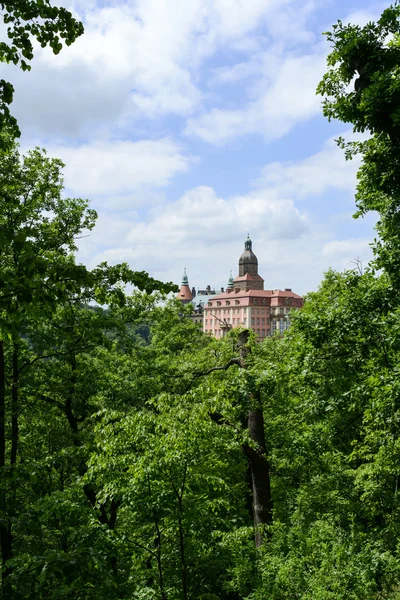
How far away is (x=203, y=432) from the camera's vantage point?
10023 mm

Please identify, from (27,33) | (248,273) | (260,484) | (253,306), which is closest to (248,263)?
(248,273)

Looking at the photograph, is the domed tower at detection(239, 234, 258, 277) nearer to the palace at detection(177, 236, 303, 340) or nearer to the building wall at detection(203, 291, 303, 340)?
the palace at detection(177, 236, 303, 340)

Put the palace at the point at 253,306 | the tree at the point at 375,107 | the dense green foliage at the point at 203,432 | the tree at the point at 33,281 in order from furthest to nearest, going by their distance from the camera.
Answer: the palace at the point at 253,306 → the tree at the point at 375,107 → the dense green foliage at the point at 203,432 → the tree at the point at 33,281

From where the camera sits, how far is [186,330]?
32344 millimetres

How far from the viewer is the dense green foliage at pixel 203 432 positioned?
237 inches

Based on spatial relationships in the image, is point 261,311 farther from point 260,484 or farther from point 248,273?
point 260,484

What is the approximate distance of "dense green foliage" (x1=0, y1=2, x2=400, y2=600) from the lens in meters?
6.02

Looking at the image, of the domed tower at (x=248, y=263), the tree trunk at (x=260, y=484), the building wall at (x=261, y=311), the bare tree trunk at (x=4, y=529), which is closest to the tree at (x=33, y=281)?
the bare tree trunk at (x=4, y=529)

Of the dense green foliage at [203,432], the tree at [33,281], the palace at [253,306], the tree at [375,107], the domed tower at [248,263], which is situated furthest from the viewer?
the domed tower at [248,263]

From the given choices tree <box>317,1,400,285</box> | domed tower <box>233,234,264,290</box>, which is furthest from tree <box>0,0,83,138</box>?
domed tower <box>233,234,264,290</box>

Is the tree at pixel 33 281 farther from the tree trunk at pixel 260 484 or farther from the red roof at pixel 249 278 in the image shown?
the red roof at pixel 249 278

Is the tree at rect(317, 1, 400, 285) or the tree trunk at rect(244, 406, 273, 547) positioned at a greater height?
the tree at rect(317, 1, 400, 285)

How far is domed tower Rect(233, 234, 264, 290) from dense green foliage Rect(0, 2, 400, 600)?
6231 inches

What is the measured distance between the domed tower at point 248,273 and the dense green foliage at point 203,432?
158m
